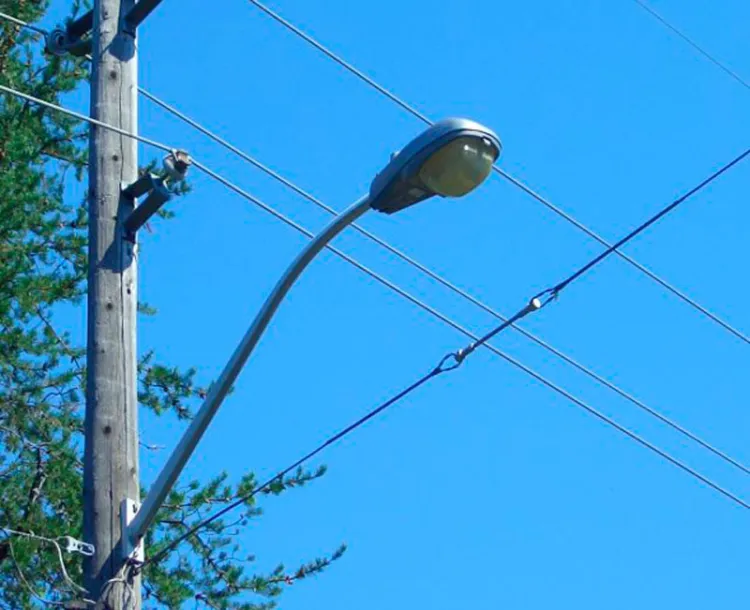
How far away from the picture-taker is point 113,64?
750 centimetres

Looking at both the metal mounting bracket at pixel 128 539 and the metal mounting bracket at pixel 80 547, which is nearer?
the metal mounting bracket at pixel 80 547

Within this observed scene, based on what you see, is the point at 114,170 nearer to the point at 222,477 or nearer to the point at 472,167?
the point at 472,167

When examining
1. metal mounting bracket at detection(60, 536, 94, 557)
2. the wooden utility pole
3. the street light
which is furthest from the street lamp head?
metal mounting bracket at detection(60, 536, 94, 557)

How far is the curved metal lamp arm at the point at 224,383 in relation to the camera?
612 centimetres

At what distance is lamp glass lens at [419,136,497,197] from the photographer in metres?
5.92

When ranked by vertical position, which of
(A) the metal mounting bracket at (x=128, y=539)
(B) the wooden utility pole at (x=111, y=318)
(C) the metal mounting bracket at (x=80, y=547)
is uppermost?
(B) the wooden utility pole at (x=111, y=318)

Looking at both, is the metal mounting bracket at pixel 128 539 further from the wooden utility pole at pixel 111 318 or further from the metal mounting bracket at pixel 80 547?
the metal mounting bracket at pixel 80 547

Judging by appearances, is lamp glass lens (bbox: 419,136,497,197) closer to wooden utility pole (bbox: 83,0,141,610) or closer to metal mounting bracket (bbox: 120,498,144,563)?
wooden utility pole (bbox: 83,0,141,610)

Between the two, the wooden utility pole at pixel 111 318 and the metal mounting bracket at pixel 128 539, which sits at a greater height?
the wooden utility pole at pixel 111 318

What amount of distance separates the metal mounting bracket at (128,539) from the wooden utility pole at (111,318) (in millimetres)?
20

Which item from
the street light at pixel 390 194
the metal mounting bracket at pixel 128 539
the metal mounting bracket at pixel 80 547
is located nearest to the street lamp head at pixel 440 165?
the street light at pixel 390 194

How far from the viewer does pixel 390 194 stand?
609cm

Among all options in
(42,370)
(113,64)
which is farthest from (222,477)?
(113,64)

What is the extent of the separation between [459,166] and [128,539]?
2.03 metres
